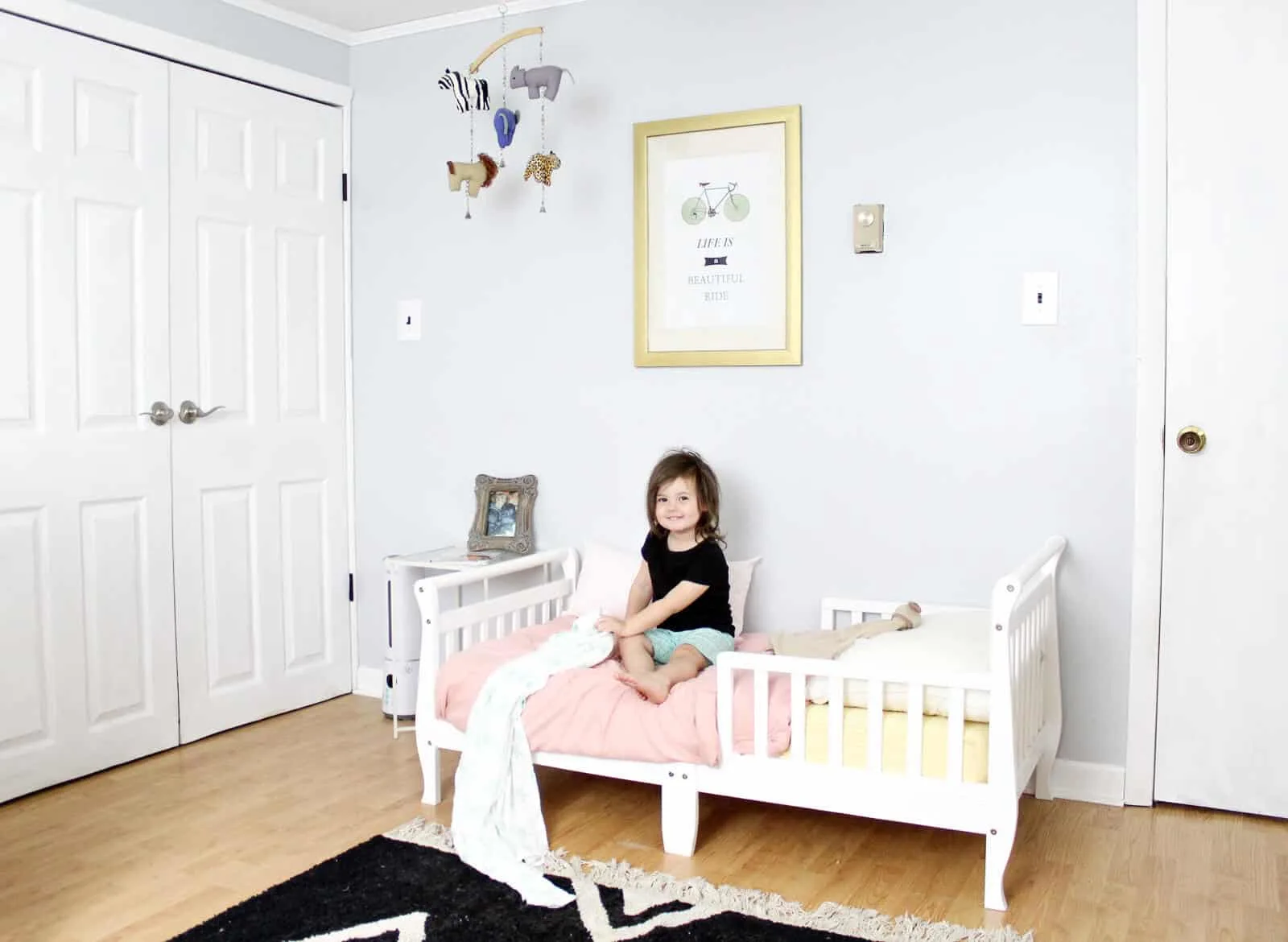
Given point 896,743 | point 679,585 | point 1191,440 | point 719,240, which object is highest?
point 719,240

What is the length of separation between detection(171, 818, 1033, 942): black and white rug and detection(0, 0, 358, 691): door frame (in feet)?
5.08

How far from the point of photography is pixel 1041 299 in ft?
8.95

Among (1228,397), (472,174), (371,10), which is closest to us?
(1228,397)

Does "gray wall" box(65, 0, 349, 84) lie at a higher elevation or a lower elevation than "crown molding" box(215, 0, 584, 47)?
lower

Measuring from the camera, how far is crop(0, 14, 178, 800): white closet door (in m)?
2.76

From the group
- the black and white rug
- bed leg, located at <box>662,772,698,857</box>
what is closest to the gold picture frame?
bed leg, located at <box>662,772,698,857</box>

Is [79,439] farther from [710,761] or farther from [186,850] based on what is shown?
[710,761]

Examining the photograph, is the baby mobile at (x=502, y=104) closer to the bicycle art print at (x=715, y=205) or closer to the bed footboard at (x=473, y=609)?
the bicycle art print at (x=715, y=205)

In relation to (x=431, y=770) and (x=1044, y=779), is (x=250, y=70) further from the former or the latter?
(x=1044, y=779)

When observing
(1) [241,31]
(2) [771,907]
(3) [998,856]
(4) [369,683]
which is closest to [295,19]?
(1) [241,31]

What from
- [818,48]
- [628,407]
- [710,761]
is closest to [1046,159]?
[818,48]

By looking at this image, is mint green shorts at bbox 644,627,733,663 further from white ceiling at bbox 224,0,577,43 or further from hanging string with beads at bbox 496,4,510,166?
white ceiling at bbox 224,0,577,43

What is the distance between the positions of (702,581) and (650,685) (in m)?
0.37

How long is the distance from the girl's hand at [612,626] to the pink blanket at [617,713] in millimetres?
95
